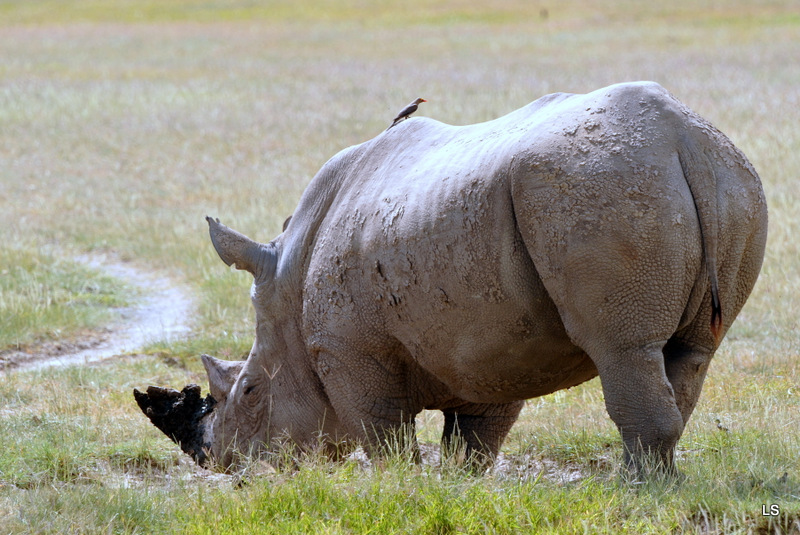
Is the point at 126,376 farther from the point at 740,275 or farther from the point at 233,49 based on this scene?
the point at 233,49

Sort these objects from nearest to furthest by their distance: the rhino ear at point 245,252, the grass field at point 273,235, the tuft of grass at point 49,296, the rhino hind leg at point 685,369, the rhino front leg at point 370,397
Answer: the grass field at point 273,235 → the rhino hind leg at point 685,369 → the rhino front leg at point 370,397 → the rhino ear at point 245,252 → the tuft of grass at point 49,296

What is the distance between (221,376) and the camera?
6.11 m

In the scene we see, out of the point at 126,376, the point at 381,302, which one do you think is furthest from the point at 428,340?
the point at 126,376

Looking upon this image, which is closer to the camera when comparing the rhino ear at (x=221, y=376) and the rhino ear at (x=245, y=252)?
the rhino ear at (x=245, y=252)

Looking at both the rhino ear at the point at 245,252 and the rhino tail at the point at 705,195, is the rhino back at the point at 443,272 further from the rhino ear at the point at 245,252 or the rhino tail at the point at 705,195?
the rhino tail at the point at 705,195

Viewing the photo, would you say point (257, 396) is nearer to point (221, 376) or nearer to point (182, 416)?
point (221, 376)

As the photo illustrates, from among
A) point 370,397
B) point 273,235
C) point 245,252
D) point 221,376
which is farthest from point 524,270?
point 273,235

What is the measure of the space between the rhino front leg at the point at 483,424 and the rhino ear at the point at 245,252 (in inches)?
54.5

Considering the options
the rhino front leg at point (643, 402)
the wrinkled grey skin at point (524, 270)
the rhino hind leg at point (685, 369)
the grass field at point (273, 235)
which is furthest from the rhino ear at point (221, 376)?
the rhino hind leg at point (685, 369)

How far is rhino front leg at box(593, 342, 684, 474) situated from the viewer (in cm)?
425

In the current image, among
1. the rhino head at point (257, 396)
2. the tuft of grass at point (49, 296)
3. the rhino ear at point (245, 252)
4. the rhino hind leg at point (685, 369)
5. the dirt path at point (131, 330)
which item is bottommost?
the dirt path at point (131, 330)

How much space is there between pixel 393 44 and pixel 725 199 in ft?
114

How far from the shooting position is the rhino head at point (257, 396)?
5.77m

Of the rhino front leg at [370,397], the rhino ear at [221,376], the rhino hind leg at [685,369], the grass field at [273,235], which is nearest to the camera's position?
the grass field at [273,235]
